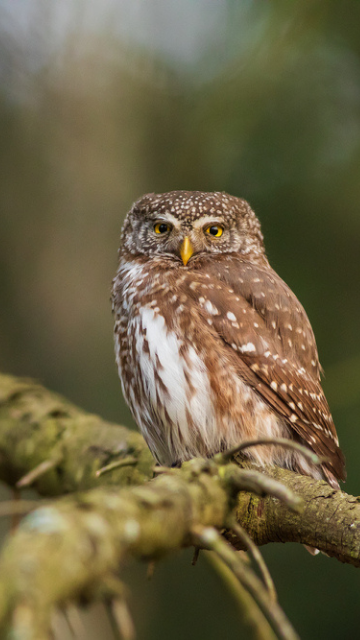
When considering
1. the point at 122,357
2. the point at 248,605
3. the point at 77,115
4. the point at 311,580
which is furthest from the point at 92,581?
the point at 77,115

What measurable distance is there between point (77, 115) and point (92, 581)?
15.8ft

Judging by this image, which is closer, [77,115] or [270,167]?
[270,167]

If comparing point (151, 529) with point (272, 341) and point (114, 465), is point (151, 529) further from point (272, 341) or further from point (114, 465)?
point (272, 341)

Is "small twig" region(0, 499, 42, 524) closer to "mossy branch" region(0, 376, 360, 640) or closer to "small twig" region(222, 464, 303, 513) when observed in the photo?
"mossy branch" region(0, 376, 360, 640)

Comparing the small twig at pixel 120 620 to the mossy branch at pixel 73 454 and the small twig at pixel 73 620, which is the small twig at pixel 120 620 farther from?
the mossy branch at pixel 73 454

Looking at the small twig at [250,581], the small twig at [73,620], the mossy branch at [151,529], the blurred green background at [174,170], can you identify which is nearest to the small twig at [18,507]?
the mossy branch at [151,529]

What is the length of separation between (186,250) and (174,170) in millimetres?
1947

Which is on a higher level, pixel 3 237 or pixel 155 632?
pixel 3 237

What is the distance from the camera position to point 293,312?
3.25m

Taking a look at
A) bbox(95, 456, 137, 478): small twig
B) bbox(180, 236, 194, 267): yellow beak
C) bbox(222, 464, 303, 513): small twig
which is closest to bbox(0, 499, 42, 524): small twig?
bbox(222, 464, 303, 513): small twig

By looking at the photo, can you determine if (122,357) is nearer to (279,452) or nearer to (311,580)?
(279,452)

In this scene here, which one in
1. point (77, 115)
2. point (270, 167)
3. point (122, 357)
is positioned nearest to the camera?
point (122, 357)

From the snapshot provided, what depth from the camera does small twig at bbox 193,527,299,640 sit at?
39.6 inches

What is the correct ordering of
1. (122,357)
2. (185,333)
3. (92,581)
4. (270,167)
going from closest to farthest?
(92,581), (185,333), (122,357), (270,167)
